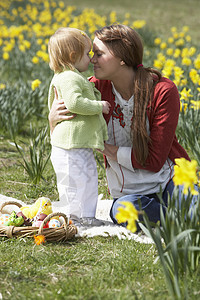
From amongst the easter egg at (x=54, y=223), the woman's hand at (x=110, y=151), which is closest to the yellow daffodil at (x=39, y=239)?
the easter egg at (x=54, y=223)

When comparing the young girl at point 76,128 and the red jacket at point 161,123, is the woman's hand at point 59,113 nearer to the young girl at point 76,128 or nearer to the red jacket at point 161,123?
the young girl at point 76,128

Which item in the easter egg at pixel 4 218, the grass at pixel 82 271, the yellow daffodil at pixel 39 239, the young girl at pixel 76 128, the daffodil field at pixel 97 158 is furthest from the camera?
the easter egg at pixel 4 218

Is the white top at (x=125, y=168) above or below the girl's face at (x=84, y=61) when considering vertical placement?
below

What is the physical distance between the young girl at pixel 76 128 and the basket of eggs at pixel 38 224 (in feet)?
0.50

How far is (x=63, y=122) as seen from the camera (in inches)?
101

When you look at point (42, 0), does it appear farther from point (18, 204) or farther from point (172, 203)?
point (172, 203)

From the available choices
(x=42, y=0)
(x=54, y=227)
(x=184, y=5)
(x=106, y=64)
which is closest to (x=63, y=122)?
(x=106, y=64)

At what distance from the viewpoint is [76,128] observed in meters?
2.52

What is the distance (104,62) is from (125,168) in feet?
2.21

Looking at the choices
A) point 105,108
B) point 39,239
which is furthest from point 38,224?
point 105,108

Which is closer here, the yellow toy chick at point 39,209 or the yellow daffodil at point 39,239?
the yellow daffodil at point 39,239

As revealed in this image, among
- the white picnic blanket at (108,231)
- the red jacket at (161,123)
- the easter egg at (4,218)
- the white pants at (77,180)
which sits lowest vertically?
the white picnic blanket at (108,231)

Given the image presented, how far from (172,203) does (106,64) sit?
105cm

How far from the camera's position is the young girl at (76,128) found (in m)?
2.46
